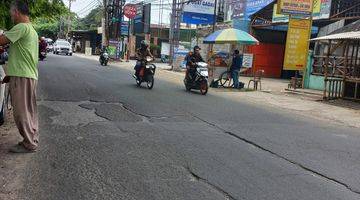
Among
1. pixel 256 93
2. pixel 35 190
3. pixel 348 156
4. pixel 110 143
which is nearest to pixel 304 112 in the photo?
pixel 256 93

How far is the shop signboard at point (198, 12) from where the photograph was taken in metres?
34.6

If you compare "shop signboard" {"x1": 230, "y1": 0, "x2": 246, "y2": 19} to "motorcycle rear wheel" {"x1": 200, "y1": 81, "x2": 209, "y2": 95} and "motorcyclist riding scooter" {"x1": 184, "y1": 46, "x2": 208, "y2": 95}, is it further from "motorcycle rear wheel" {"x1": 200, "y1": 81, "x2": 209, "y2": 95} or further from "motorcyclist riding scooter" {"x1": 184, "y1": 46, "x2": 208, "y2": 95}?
"motorcycle rear wheel" {"x1": 200, "y1": 81, "x2": 209, "y2": 95}

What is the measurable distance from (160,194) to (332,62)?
15.9 meters

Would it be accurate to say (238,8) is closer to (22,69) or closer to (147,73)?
(147,73)

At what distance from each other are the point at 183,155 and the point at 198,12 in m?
28.8

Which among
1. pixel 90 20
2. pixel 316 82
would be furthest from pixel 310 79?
pixel 90 20

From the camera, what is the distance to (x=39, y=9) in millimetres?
14219

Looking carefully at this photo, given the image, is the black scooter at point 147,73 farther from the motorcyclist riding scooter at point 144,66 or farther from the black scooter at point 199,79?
the black scooter at point 199,79

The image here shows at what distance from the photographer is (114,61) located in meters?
43.9

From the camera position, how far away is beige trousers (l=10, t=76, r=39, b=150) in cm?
640

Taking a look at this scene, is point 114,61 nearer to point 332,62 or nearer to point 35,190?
point 332,62

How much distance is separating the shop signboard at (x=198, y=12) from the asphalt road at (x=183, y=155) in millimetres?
23321

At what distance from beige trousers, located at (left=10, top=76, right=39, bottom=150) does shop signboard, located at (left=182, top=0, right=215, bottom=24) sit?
2848 centimetres

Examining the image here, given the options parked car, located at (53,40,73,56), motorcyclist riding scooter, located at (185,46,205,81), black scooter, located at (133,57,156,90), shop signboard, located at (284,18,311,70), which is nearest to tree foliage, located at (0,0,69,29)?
black scooter, located at (133,57,156,90)
